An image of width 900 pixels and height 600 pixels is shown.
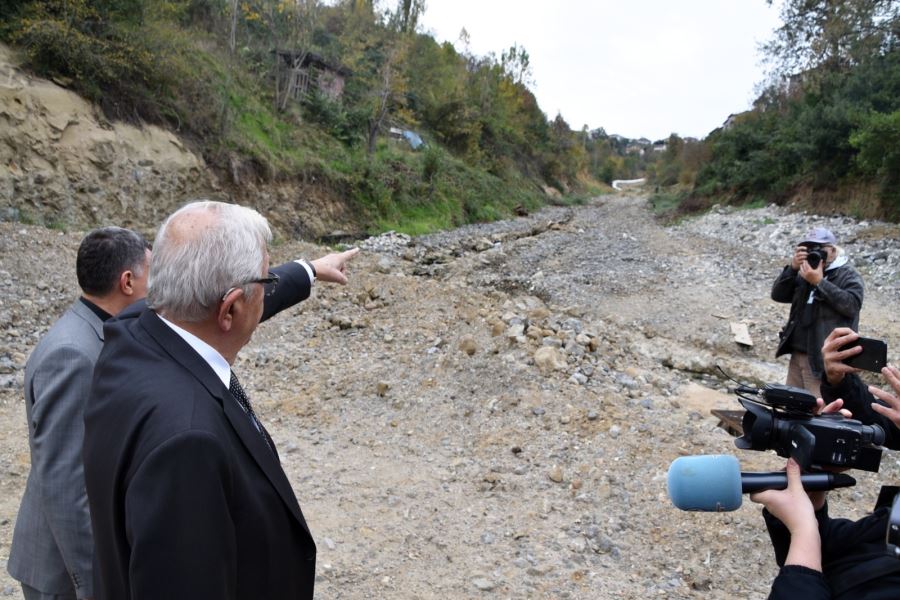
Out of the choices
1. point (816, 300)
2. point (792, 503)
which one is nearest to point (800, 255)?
point (816, 300)

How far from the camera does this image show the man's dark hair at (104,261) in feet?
6.82

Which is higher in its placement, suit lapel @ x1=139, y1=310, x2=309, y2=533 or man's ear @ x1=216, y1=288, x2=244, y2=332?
man's ear @ x1=216, y1=288, x2=244, y2=332

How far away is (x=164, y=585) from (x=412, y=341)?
6.41 m

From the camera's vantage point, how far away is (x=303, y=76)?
23.5 meters

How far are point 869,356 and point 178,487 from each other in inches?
103

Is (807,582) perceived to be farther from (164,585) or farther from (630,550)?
(630,550)

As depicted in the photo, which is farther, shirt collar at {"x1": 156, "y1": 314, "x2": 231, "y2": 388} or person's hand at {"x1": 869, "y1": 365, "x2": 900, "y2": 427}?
person's hand at {"x1": 869, "y1": 365, "x2": 900, "y2": 427}

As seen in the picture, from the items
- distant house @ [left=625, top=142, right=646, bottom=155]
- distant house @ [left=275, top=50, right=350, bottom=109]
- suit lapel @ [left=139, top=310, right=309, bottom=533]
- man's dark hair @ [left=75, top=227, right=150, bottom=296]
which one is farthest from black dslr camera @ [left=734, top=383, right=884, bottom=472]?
distant house @ [left=625, top=142, right=646, bottom=155]

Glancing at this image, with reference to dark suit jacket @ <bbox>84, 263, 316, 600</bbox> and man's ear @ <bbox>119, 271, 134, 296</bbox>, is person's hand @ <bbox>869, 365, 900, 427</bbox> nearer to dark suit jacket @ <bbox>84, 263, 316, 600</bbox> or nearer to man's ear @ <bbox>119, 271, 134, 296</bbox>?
dark suit jacket @ <bbox>84, 263, 316, 600</bbox>

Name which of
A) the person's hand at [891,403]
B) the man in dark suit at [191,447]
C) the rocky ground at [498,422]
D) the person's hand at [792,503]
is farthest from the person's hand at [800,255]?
the man in dark suit at [191,447]

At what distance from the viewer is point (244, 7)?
22.4 m

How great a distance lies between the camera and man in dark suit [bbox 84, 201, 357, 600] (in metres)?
1.09

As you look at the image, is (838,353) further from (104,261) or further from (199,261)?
(104,261)

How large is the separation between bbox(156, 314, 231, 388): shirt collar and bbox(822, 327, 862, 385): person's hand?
238cm
